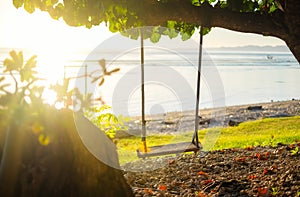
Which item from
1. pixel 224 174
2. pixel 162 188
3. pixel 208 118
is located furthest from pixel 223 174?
pixel 208 118

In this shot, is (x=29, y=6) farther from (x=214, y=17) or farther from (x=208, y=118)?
(x=208, y=118)

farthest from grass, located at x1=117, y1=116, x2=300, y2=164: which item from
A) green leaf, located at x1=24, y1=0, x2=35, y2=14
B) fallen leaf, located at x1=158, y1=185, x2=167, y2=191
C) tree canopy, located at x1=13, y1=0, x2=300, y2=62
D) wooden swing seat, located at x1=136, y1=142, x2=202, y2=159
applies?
green leaf, located at x1=24, y1=0, x2=35, y2=14

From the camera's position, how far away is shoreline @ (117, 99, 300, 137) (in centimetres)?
1560

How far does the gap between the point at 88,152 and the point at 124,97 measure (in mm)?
21513

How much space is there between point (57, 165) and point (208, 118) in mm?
15596

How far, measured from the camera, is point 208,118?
17578 millimetres

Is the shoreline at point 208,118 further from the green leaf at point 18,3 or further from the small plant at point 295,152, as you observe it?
the green leaf at point 18,3

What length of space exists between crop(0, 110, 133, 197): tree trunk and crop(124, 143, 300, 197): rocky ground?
2621mm

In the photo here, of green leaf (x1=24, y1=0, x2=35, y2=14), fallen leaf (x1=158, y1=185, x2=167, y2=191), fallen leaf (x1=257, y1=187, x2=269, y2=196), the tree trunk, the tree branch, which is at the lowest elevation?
fallen leaf (x1=158, y1=185, x2=167, y2=191)

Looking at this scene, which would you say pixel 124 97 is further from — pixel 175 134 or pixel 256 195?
pixel 256 195

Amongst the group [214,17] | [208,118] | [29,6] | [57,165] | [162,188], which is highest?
[29,6]

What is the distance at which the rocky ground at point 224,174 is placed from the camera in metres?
5.30

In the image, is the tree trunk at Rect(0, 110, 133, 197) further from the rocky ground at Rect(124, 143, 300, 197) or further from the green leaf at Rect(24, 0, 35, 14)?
the green leaf at Rect(24, 0, 35, 14)

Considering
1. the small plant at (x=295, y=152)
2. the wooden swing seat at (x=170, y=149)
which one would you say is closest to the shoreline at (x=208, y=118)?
the wooden swing seat at (x=170, y=149)
